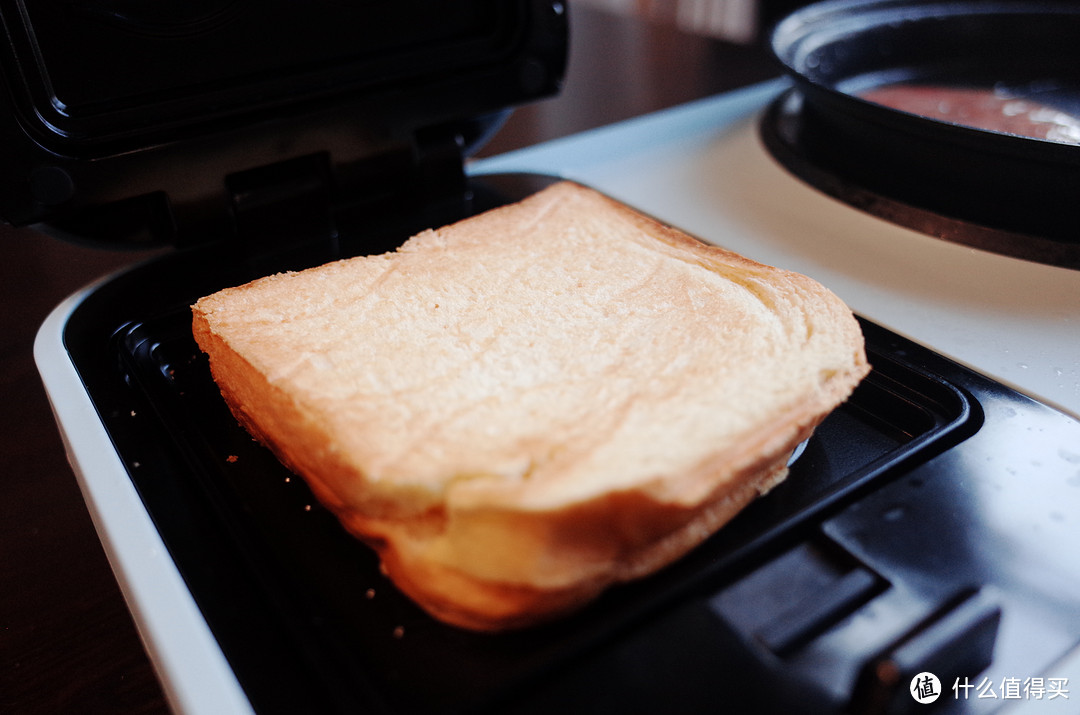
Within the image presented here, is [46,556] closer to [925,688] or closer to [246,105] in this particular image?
[246,105]

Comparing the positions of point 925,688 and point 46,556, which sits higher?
point 925,688

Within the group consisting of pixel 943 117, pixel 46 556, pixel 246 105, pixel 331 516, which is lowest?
pixel 46 556

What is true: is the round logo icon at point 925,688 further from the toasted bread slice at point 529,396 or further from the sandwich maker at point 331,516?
the toasted bread slice at point 529,396

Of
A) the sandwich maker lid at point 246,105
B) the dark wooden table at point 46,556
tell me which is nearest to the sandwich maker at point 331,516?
the sandwich maker lid at point 246,105

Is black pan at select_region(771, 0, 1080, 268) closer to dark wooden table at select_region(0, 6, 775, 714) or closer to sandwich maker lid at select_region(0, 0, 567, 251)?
sandwich maker lid at select_region(0, 0, 567, 251)

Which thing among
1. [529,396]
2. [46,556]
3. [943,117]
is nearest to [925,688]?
[529,396]

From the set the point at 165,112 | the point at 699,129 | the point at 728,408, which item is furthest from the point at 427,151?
the point at 728,408
